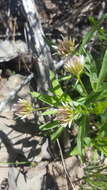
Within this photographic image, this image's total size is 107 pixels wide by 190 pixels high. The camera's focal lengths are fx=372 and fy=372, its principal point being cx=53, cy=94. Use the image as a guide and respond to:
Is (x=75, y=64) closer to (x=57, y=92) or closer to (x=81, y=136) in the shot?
(x=57, y=92)

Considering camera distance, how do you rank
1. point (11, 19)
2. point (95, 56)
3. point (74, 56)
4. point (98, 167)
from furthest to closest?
point (11, 19) < point (95, 56) < point (98, 167) < point (74, 56)

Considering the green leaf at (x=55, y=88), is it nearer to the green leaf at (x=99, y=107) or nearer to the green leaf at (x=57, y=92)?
the green leaf at (x=57, y=92)

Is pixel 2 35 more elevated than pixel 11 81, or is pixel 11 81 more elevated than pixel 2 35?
pixel 2 35

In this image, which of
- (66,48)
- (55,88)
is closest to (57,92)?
(55,88)

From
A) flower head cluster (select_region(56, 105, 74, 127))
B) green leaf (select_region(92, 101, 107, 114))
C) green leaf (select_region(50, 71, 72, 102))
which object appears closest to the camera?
flower head cluster (select_region(56, 105, 74, 127))

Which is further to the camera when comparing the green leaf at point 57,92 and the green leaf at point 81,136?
the green leaf at point 57,92

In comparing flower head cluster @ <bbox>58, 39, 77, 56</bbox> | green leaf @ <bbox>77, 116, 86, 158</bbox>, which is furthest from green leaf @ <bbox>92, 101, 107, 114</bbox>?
flower head cluster @ <bbox>58, 39, 77, 56</bbox>

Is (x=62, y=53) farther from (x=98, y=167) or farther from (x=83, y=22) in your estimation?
(x=83, y=22)

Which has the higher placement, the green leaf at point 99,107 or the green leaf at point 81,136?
the green leaf at point 99,107

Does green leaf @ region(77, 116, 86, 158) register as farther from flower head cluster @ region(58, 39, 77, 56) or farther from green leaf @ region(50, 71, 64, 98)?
flower head cluster @ region(58, 39, 77, 56)

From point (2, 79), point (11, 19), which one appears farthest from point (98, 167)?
point (11, 19)

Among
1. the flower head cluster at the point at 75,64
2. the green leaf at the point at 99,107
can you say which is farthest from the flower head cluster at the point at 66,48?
the green leaf at the point at 99,107
